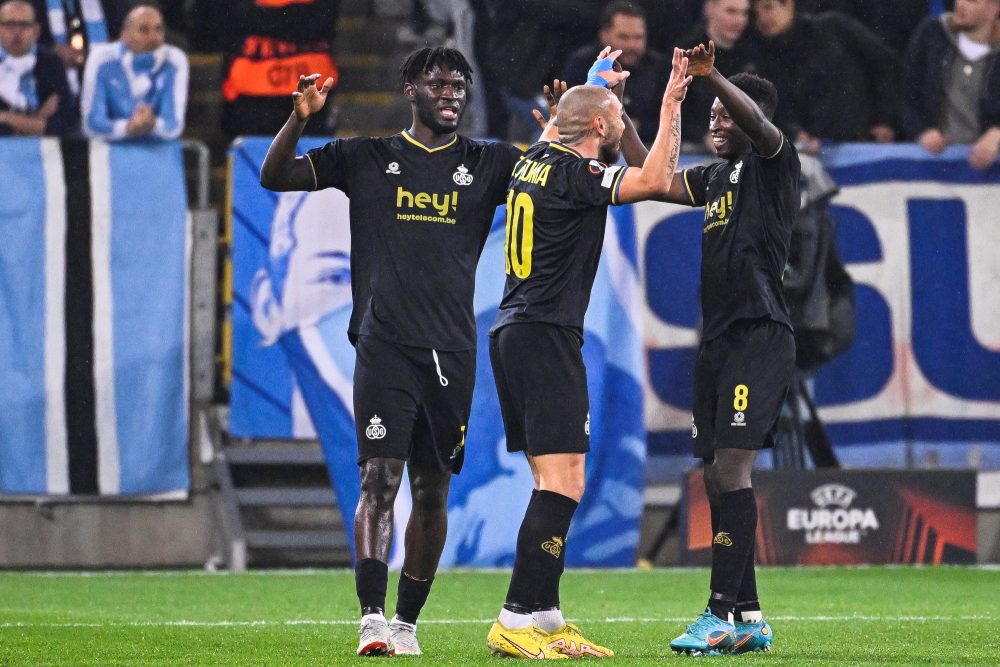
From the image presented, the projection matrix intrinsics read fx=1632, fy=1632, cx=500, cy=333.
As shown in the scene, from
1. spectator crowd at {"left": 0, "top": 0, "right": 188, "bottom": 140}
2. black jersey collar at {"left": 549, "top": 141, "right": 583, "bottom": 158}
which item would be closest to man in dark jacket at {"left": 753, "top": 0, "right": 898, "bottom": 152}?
spectator crowd at {"left": 0, "top": 0, "right": 188, "bottom": 140}

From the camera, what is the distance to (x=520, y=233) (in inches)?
231

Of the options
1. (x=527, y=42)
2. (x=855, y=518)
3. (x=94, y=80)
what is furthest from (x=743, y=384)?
(x=94, y=80)

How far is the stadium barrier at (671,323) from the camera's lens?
11.2 metres

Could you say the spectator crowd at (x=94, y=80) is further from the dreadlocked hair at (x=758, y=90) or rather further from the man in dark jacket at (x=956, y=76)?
the dreadlocked hair at (x=758, y=90)

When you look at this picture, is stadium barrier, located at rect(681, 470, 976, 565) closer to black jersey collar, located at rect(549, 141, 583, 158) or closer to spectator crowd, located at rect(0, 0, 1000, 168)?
spectator crowd, located at rect(0, 0, 1000, 168)

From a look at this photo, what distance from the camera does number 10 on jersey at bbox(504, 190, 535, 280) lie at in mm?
5828

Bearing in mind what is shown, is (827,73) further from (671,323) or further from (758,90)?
(758,90)

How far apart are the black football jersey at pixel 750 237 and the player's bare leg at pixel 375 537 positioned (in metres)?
1.39

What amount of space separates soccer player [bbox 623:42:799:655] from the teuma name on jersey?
2.26ft

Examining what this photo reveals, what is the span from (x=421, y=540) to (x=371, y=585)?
391 mm

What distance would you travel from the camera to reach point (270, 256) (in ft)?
37.0

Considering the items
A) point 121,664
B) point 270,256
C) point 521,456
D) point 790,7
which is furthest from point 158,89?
point 121,664

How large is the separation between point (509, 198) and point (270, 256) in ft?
18.2

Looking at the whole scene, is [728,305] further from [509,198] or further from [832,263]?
[832,263]
